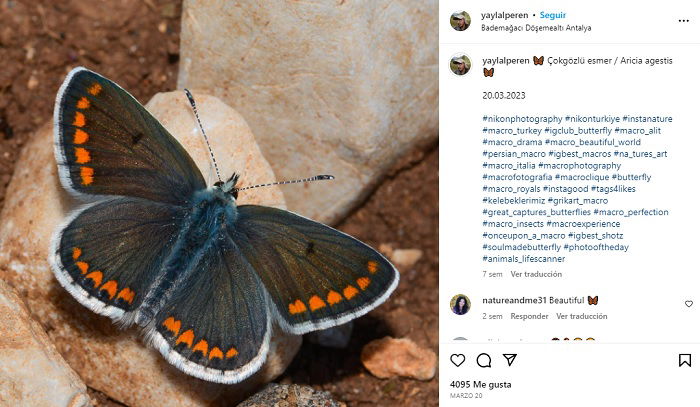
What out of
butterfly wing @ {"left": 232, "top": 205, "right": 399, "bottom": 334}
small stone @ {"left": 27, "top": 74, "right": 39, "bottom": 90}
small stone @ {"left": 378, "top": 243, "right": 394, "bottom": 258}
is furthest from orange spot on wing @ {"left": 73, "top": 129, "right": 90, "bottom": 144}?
small stone @ {"left": 378, "top": 243, "right": 394, "bottom": 258}

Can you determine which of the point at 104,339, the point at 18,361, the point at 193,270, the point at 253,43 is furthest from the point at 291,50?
the point at 18,361

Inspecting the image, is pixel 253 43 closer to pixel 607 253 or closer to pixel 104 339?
pixel 104 339

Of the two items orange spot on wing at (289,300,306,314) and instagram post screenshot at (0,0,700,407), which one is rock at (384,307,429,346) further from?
orange spot on wing at (289,300,306,314)

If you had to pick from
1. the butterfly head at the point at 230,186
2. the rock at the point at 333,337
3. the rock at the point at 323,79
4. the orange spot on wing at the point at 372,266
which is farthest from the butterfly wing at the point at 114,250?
the rock at the point at 333,337

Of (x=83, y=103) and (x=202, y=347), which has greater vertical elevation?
(x=83, y=103)

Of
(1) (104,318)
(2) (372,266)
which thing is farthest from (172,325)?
(2) (372,266)

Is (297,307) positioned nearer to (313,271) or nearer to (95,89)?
(313,271)
